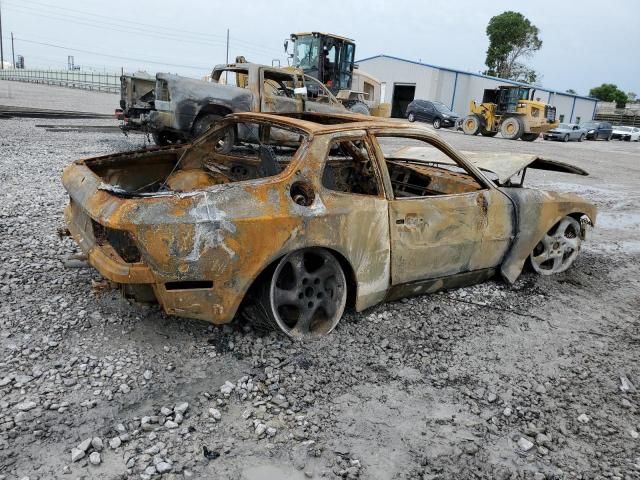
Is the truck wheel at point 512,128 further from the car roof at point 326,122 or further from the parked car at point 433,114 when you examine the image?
the car roof at point 326,122

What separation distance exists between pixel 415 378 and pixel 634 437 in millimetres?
1145

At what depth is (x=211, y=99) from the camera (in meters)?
9.12

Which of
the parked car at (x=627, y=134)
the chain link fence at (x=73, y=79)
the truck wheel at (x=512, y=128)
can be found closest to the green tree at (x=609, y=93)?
the parked car at (x=627, y=134)

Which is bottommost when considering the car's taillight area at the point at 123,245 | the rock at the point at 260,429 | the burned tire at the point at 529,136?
the rock at the point at 260,429

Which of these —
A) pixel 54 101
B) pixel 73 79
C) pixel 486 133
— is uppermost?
pixel 73 79

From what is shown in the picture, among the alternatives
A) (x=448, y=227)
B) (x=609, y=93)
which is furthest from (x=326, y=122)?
(x=609, y=93)

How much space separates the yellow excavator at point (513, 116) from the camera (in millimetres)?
23616

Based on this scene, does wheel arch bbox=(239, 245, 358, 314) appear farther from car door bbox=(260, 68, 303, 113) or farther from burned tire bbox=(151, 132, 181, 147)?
burned tire bbox=(151, 132, 181, 147)

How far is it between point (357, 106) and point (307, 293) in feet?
46.7

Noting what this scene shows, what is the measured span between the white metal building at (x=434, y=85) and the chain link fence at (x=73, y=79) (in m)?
22.6

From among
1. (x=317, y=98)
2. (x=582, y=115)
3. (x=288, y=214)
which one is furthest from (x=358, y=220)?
(x=582, y=115)

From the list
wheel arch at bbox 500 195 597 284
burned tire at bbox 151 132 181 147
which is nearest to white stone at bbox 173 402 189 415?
wheel arch at bbox 500 195 597 284

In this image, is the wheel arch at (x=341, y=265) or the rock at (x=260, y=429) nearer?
the rock at (x=260, y=429)

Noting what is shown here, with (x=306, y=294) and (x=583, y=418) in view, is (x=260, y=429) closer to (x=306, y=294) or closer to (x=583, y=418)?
(x=306, y=294)
